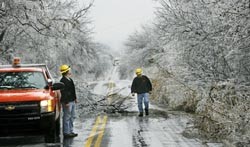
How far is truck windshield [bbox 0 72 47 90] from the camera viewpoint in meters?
11.5

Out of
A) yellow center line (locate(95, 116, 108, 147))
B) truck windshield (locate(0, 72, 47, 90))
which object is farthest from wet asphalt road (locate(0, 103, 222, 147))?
truck windshield (locate(0, 72, 47, 90))

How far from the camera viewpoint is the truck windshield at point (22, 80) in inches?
451

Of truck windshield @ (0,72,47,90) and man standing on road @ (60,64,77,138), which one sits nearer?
truck windshield @ (0,72,47,90)

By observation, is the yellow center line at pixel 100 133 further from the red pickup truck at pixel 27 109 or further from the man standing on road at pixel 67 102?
the red pickup truck at pixel 27 109

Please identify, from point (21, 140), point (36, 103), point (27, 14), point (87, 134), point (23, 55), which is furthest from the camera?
point (23, 55)

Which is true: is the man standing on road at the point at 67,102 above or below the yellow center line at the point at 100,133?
above

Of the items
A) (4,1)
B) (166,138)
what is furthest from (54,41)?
(166,138)

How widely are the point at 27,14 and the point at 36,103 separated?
8419 millimetres

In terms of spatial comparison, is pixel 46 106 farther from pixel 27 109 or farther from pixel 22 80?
pixel 22 80

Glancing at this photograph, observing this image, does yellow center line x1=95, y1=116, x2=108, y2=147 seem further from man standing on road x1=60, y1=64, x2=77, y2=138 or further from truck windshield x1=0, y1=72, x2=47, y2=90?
truck windshield x1=0, y1=72, x2=47, y2=90

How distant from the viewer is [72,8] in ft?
78.1

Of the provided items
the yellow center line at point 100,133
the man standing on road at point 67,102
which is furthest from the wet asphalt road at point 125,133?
the man standing on road at point 67,102

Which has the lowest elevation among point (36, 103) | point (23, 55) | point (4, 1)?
point (36, 103)

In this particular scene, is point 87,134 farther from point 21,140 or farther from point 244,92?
point 244,92
